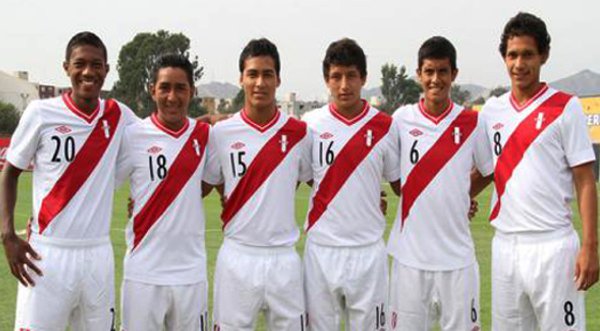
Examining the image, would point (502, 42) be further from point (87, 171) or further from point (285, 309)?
point (87, 171)

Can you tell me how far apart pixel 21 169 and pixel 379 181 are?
225cm

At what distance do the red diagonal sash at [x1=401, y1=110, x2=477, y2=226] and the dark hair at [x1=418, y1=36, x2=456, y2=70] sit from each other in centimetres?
41

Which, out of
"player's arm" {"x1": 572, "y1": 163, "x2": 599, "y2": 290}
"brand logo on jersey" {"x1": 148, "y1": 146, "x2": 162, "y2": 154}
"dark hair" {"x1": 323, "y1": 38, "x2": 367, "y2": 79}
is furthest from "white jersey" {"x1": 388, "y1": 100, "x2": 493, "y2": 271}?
"brand logo on jersey" {"x1": 148, "y1": 146, "x2": 162, "y2": 154}

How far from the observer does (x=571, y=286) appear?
396cm

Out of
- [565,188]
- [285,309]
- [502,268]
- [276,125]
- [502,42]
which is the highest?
[502,42]

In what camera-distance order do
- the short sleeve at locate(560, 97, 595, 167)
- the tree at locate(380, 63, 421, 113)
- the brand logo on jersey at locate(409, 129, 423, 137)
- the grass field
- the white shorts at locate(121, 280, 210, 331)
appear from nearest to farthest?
the short sleeve at locate(560, 97, 595, 167) < the white shorts at locate(121, 280, 210, 331) < the brand logo on jersey at locate(409, 129, 423, 137) < the grass field < the tree at locate(380, 63, 421, 113)

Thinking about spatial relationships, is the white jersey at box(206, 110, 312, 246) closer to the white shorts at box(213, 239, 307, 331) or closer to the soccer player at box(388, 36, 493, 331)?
the white shorts at box(213, 239, 307, 331)

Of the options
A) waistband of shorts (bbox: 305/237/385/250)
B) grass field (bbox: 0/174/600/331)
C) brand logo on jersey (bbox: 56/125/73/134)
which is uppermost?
brand logo on jersey (bbox: 56/125/73/134)

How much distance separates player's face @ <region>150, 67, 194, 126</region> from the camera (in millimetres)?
4328

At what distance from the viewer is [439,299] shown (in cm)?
434

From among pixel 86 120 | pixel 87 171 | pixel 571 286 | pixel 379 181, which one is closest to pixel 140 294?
pixel 87 171

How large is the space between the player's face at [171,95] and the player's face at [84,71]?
40 cm

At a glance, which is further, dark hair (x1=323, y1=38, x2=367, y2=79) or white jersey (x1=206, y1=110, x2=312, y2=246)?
dark hair (x1=323, y1=38, x2=367, y2=79)

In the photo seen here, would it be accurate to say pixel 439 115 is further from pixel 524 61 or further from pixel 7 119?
pixel 7 119
